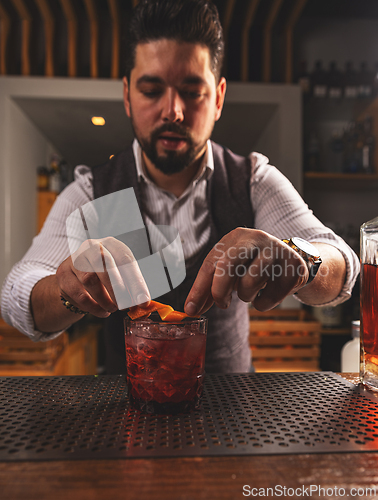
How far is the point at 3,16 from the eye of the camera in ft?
8.80

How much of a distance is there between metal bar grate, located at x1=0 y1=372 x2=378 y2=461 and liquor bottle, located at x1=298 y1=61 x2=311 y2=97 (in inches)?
96.8

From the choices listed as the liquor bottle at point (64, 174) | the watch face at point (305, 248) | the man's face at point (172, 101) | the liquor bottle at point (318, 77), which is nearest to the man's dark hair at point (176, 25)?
the man's face at point (172, 101)

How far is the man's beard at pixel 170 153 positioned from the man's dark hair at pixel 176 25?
25cm

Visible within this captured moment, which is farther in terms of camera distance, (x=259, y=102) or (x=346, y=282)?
(x=259, y=102)

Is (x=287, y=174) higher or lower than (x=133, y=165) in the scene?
higher

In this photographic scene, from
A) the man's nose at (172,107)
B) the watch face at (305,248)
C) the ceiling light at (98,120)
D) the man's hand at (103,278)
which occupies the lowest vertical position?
the man's hand at (103,278)

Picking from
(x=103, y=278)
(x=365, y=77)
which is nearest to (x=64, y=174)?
(x=365, y=77)

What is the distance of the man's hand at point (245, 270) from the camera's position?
0.64 meters

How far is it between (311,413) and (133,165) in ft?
3.63

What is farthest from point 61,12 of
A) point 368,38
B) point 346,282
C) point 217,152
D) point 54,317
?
point 346,282

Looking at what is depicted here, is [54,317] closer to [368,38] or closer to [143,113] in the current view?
[143,113]

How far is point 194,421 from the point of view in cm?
57

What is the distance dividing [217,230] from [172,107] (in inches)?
18.1

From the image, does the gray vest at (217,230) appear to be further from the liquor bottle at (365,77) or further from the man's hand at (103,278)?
the liquor bottle at (365,77)
